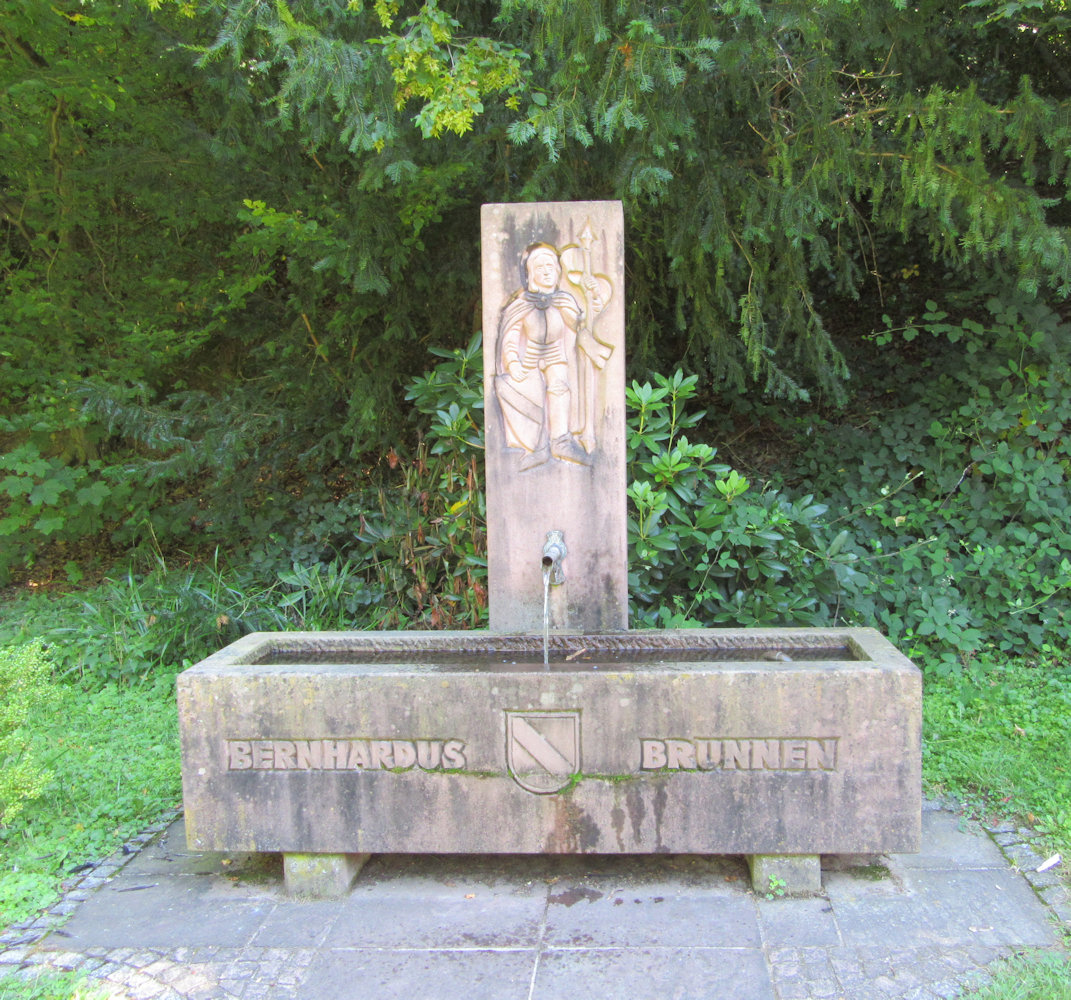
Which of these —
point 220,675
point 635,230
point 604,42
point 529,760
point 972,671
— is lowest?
point 972,671

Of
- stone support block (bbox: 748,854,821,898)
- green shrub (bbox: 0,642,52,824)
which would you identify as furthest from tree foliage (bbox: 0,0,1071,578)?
stone support block (bbox: 748,854,821,898)

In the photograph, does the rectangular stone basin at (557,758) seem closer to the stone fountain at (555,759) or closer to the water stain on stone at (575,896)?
the stone fountain at (555,759)

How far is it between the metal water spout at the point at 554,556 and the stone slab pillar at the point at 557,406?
0.5 inches

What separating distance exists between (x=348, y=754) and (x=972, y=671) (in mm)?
3617

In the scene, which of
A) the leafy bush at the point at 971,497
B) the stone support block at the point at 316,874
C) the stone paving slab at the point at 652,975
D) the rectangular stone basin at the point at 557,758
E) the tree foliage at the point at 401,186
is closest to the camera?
the stone paving slab at the point at 652,975

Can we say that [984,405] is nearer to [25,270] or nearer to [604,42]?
[604,42]

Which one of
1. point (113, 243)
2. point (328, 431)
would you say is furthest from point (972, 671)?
point (113, 243)

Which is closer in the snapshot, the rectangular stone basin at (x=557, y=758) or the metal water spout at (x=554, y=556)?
the rectangular stone basin at (x=557, y=758)

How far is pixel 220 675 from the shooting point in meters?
3.02

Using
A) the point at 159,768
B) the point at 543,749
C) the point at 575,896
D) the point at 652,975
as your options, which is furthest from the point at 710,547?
the point at 159,768

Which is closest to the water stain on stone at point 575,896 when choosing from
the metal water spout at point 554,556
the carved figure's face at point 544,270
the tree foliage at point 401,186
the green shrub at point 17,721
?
the metal water spout at point 554,556

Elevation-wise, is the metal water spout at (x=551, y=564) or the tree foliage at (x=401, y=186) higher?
the tree foliage at (x=401, y=186)

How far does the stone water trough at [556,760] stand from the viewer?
288cm

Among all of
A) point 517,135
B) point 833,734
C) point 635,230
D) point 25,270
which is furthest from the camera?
point 25,270
